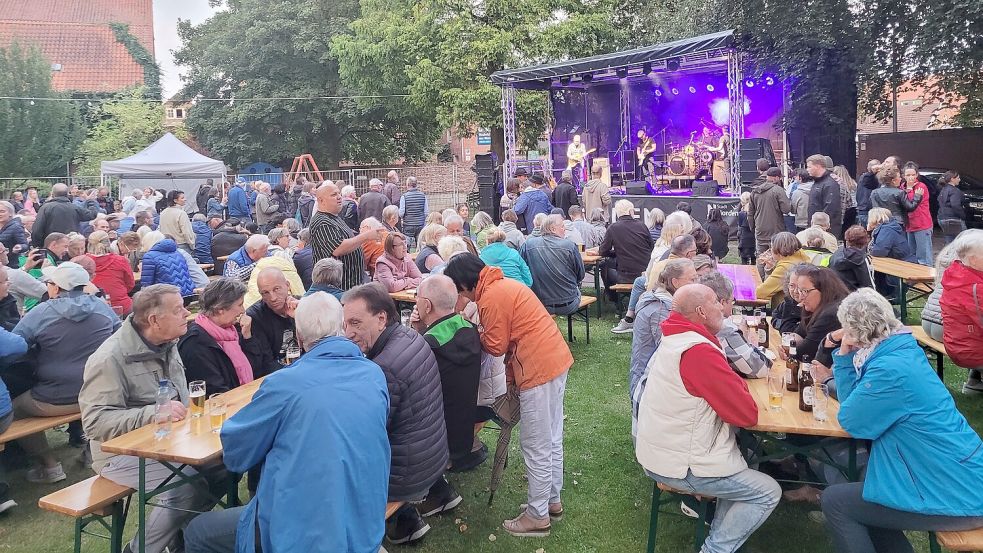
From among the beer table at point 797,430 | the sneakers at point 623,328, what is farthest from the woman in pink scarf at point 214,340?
the sneakers at point 623,328

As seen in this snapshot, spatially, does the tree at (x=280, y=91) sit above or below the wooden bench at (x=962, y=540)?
above

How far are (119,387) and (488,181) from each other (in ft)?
49.2

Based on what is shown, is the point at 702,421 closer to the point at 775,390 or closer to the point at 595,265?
the point at 775,390

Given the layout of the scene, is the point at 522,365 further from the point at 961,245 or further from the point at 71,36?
the point at 71,36

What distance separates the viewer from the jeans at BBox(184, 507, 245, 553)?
2715 mm

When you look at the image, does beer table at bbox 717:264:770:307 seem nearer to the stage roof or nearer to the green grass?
the green grass

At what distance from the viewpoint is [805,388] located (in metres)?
3.36

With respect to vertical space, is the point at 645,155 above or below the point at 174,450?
above

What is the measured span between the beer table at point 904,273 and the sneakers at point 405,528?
5038 mm

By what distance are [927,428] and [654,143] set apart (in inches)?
661

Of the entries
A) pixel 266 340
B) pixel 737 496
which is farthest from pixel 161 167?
pixel 737 496

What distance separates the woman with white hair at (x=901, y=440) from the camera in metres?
2.69

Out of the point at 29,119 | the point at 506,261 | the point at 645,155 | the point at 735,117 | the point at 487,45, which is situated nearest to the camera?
the point at 506,261

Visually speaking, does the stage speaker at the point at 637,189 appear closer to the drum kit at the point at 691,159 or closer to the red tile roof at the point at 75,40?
the drum kit at the point at 691,159
